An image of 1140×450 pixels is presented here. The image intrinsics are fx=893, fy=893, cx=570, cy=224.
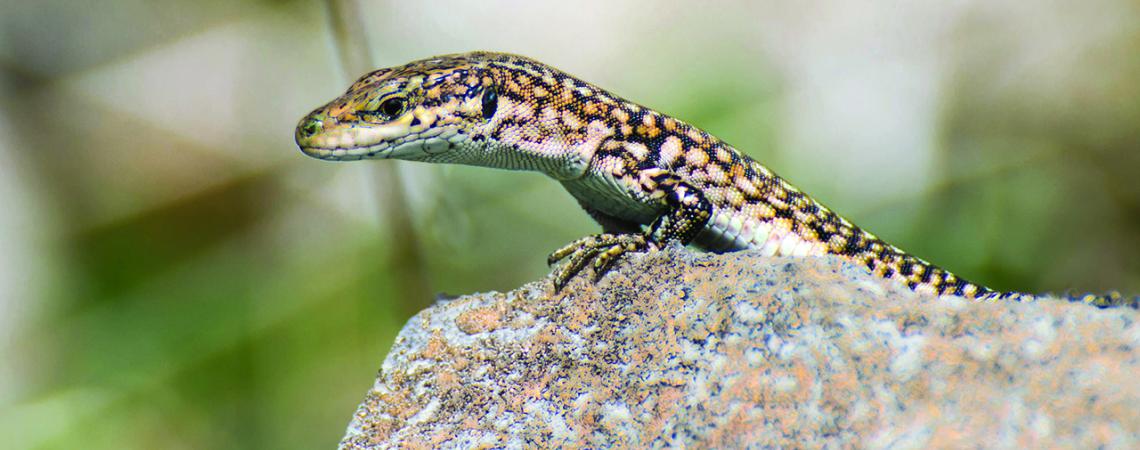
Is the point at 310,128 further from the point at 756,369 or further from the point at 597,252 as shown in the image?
the point at 756,369

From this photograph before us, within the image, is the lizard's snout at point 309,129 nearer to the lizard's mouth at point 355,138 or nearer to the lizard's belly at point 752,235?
the lizard's mouth at point 355,138

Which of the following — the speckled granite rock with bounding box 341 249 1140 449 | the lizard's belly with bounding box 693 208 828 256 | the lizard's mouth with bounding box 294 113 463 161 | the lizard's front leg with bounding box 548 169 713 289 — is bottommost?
the speckled granite rock with bounding box 341 249 1140 449

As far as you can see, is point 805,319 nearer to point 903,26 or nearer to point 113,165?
point 903,26

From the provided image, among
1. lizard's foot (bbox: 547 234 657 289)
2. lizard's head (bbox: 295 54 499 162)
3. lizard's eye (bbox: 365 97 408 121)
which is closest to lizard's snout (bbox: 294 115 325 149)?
lizard's head (bbox: 295 54 499 162)

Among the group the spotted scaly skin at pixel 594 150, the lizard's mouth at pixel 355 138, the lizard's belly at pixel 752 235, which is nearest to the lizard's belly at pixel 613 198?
the spotted scaly skin at pixel 594 150

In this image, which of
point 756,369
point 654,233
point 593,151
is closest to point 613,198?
point 593,151

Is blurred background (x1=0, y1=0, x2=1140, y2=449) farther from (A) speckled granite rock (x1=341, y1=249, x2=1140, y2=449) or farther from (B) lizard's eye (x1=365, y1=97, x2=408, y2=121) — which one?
(A) speckled granite rock (x1=341, y1=249, x2=1140, y2=449)

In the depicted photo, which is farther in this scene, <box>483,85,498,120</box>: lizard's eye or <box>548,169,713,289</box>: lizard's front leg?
<box>483,85,498,120</box>: lizard's eye
